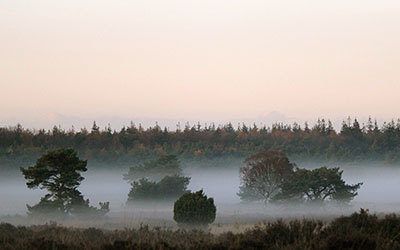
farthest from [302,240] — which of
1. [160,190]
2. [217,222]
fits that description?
[160,190]

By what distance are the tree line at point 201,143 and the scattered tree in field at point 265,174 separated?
260 ft

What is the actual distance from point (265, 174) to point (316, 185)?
6.46 m

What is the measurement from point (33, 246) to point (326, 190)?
43947mm

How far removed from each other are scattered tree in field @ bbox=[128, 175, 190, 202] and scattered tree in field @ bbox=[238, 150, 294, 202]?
20.3 feet

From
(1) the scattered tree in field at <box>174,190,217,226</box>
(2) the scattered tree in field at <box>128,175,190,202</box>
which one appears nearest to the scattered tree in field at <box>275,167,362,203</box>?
(2) the scattered tree in field at <box>128,175,190,202</box>

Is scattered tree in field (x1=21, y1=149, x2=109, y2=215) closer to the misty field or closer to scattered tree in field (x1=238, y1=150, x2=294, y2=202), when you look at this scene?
the misty field

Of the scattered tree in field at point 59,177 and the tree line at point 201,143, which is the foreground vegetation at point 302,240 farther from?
the tree line at point 201,143

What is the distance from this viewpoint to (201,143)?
563ft

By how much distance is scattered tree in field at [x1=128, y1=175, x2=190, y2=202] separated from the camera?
194ft

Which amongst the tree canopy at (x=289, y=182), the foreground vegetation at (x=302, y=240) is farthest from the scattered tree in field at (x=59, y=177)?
the foreground vegetation at (x=302, y=240)

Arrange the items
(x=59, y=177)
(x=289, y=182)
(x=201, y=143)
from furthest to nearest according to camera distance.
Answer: (x=201, y=143)
(x=289, y=182)
(x=59, y=177)

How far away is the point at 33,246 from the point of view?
40.4 ft

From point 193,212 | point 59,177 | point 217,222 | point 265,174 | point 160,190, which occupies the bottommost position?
point 217,222

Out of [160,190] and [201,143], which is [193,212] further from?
[201,143]
